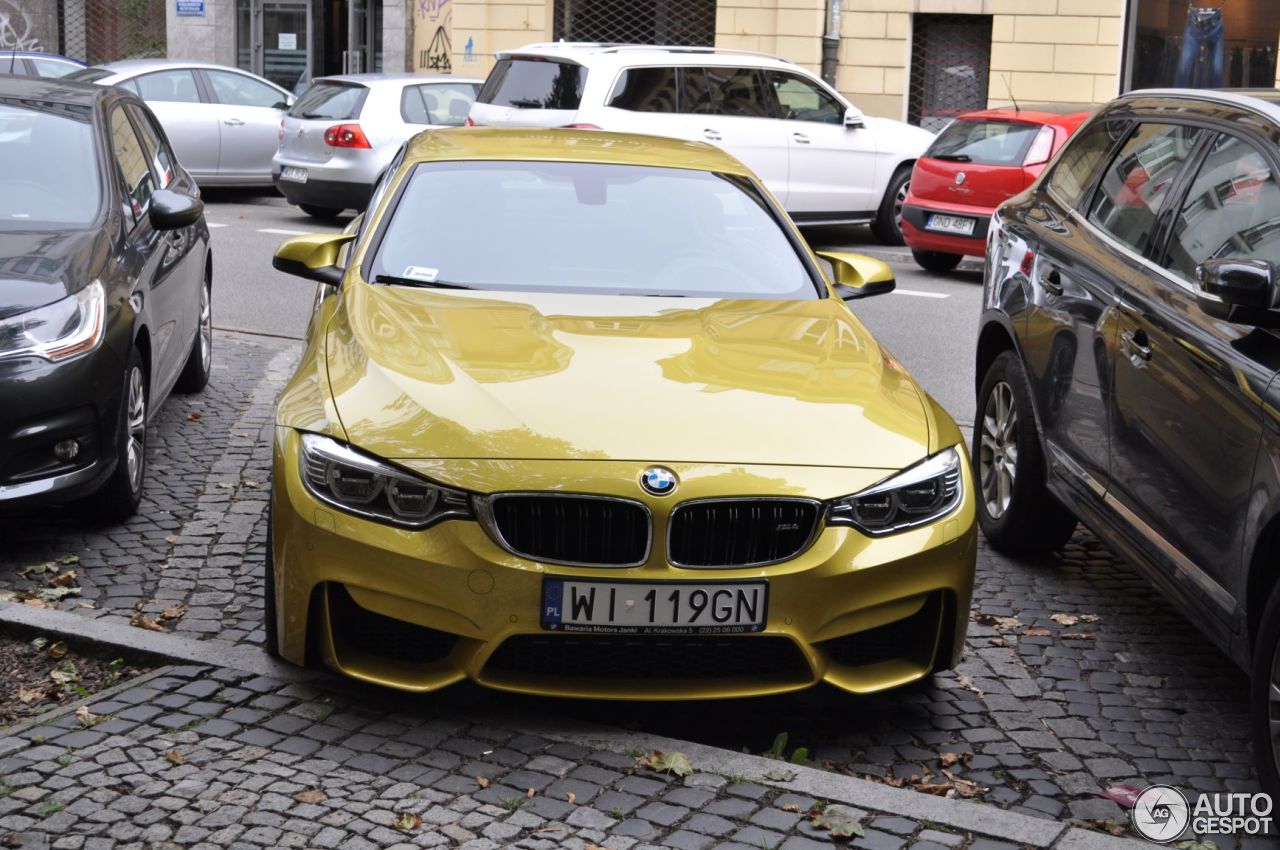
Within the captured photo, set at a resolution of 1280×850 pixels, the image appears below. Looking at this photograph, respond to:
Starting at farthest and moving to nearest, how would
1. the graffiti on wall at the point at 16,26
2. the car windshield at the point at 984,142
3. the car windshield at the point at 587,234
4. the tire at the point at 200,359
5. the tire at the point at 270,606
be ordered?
the graffiti on wall at the point at 16,26, the car windshield at the point at 984,142, the tire at the point at 200,359, the car windshield at the point at 587,234, the tire at the point at 270,606

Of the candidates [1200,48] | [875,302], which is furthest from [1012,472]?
[1200,48]

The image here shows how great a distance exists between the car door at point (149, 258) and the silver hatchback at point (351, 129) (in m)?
8.58

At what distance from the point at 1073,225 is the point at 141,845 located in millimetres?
3864

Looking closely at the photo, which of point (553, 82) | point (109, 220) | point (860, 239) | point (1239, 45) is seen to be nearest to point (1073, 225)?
point (109, 220)

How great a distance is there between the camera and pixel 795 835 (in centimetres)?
389

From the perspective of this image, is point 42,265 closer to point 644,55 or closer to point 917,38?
point 644,55

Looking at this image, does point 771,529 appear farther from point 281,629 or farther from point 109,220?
point 109,220

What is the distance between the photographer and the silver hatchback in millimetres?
16531

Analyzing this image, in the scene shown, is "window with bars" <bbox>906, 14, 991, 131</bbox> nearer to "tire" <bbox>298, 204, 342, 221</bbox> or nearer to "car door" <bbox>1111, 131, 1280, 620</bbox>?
"tire" <bbox>298, 204, 342, 221</bbox>

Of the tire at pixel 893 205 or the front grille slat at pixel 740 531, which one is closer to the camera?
the front grille slat at pixel 740 531

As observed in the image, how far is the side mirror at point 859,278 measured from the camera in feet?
20.0

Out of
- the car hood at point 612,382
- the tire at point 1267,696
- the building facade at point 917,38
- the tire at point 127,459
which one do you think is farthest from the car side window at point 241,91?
the tire at point 1267,696

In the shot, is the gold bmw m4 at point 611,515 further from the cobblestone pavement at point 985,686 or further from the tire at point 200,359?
the tire at point 200,359

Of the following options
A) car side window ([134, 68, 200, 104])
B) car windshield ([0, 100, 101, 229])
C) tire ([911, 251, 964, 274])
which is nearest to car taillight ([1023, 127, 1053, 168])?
tire ([911, 251, 964, 274])
